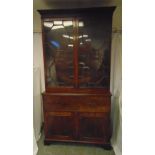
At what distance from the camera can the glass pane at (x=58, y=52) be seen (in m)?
2.48

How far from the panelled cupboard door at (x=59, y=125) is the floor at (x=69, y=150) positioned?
6.0 inches

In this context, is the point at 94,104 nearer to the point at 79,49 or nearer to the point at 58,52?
the point at 79,49

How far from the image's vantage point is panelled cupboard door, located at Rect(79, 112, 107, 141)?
7.98ft

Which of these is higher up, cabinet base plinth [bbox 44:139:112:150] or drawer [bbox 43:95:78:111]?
drawer [bbox 43:95:78:111]

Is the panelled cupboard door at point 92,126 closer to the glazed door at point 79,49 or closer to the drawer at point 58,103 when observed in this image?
the drawer at point 58,103

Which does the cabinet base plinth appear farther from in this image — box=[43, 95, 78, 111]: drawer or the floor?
box=[43, 95, 78, 111]: drawer

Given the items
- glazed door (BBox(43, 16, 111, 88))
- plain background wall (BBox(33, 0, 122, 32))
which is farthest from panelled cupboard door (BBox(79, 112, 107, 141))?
plain background wall (BBox(33, 0, 122, 32))

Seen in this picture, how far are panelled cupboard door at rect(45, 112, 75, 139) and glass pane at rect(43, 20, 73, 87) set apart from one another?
47cm

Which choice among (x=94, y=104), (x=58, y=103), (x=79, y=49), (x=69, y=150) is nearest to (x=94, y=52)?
(x=79, y=49)

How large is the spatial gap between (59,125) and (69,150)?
15.7 inches
